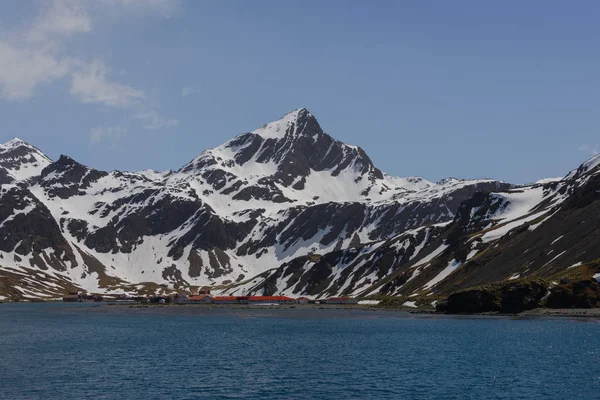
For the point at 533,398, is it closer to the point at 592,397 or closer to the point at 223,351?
the point at 592,397

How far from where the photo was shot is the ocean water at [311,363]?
69.2 metres

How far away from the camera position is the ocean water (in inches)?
2724

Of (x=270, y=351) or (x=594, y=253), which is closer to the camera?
(x=270, y=351)

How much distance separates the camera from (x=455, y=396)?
217ft

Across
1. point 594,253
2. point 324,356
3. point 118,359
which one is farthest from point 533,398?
point 594,253

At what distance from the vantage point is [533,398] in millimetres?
64812

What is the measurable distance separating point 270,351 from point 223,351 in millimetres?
7312

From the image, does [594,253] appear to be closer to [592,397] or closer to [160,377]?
[592,397]

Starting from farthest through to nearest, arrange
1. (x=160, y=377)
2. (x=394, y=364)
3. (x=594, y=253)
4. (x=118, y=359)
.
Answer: (x=594, y=253) < (x=118, y=359) < (x=394, y=364) < (x=160, y=377)

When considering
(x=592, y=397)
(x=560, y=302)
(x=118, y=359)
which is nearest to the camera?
(x=592, y=397)

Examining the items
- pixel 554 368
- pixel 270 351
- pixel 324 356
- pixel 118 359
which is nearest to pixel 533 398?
pixel 554 368

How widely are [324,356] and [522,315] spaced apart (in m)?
91.8

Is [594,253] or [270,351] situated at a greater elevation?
→ [594,253]

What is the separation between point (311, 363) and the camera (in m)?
90.1
